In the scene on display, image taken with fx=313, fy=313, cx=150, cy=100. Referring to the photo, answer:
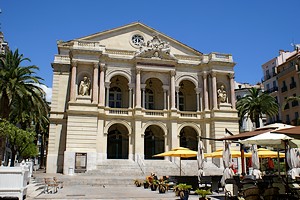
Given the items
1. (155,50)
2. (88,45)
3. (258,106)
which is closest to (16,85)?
(88,45)

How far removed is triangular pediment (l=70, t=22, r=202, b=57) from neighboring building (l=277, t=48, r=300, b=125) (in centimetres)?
1911

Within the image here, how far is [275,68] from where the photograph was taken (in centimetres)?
5831

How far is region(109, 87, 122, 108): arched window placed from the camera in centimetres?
4050

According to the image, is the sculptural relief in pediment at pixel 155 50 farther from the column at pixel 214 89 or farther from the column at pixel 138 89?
the column at pixel 214 89

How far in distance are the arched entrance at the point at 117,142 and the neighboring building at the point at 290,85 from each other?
27276 mm

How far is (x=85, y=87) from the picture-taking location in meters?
35.7

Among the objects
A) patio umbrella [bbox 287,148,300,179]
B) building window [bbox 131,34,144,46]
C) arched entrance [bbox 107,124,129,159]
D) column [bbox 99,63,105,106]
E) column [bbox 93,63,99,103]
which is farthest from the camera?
building window [bbox 131,34,144,46]

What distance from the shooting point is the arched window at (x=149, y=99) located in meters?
41.5

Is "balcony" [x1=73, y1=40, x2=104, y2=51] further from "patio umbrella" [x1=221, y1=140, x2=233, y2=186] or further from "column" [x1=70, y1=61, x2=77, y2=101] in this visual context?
"patio umbrella" [x1=221, y1=140, x2=233, y2=186]

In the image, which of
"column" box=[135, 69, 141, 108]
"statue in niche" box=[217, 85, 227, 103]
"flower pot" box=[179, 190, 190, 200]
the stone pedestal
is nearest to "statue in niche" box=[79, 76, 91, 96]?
"column" box=[135, 69, 141, 108]

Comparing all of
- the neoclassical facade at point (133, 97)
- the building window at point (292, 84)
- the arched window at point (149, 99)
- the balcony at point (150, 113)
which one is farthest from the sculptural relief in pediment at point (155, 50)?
the building window at point (292, 84)

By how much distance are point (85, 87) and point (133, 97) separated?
5917 mm

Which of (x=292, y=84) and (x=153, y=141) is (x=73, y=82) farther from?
(x=292, y=84)

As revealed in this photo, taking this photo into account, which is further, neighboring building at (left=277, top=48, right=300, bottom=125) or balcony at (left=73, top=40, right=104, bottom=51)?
neighboring building at (left=277, top=48, right=300, bottom=125)
